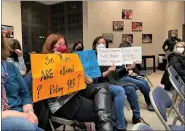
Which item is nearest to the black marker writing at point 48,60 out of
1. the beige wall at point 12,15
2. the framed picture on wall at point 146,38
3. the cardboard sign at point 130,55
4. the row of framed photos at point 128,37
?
the cardboard sign at point 130,55

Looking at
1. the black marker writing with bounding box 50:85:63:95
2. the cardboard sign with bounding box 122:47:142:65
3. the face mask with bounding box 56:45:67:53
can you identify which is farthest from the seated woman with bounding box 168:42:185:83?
the black marker writing with bounding box 50:85:63:95

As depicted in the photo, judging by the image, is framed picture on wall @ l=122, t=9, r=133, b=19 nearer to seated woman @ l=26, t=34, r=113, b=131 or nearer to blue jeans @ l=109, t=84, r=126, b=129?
blue jeans @ l=109, t=84, r=126, b=129

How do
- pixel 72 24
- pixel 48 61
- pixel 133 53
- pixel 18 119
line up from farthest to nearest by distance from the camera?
pixel 72 24 → pixel 133 53 → pixel 48 61 → pixel 18 119

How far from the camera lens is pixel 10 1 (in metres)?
6.51

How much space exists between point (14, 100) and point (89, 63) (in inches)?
39.8

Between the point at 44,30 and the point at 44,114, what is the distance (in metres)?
8.71

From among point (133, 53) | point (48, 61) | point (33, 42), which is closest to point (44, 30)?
point (33, 42)

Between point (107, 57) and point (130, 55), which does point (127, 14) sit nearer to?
point (130, 55)

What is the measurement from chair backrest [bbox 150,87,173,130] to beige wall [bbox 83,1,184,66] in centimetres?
760

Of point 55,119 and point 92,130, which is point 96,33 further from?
point 55,119

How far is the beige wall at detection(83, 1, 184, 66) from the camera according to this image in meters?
9.42

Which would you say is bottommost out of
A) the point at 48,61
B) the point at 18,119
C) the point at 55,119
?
the point at 55,119

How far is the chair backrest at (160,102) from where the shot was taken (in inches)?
59.9

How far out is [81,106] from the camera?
2.09 m
